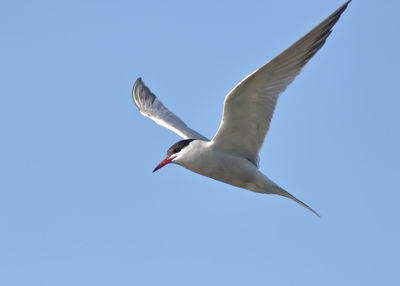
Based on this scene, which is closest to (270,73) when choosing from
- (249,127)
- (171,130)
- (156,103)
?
(249,127)

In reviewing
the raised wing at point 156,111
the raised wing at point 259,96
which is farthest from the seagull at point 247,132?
the raised wing at point 156,111

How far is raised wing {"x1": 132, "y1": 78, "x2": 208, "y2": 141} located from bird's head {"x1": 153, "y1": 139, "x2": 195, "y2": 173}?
118 centimetres

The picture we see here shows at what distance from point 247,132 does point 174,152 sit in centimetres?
102

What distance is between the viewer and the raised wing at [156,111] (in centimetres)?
1172

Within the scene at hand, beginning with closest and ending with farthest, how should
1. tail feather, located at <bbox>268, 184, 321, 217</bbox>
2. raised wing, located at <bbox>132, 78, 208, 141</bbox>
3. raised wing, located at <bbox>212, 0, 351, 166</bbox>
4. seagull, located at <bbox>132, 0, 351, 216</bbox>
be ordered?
raised wing, located at <bbox>212, 0, 351, 166</bbox> < seagull, located at <bbox>132, 0, 351, 216</bbox> < tail feather, located at <bbox>268, 184, 321, 217</bbox> < raised wing, located at <bbox>132, 78, 208, 141</bbox>

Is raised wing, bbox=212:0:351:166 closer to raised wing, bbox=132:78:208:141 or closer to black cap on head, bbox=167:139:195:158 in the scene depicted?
black cap on head, bbox=167:139:195:158

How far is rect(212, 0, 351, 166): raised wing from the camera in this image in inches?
332

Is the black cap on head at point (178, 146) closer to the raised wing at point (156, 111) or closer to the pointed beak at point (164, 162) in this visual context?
the pointed beak at point (164, 162)

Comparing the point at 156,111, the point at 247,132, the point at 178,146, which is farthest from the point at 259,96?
the point at 156,111

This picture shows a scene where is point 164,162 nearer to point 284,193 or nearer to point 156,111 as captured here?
point 284,193

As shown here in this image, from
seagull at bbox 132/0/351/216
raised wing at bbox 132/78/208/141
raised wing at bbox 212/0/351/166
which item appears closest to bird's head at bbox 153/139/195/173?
seagull at bbox 132/0/351/216

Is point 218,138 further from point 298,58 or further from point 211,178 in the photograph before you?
point 298,58

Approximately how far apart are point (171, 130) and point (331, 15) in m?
4.28

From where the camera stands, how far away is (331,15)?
26.7ft
